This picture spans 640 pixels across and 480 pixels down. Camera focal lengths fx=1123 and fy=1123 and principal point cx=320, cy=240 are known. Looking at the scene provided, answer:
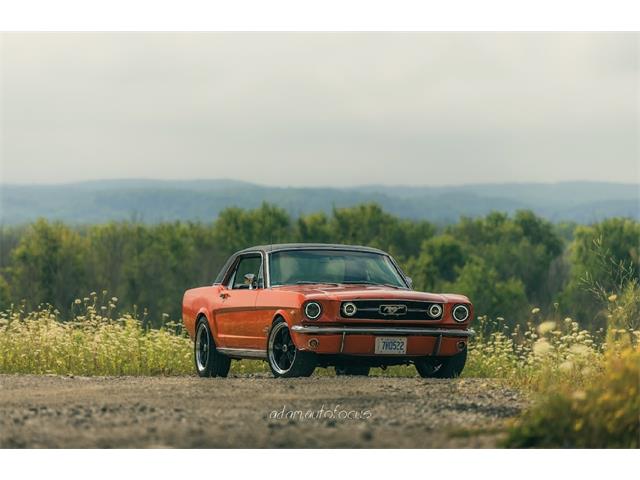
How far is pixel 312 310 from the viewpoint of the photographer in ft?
41.7

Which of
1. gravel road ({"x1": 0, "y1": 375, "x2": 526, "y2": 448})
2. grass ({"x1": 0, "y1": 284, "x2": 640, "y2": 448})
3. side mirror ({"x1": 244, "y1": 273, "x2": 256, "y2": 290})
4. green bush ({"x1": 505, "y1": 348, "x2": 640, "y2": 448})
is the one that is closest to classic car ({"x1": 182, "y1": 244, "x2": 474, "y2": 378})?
side mirror ({"x1": 244, "y1": 273, "x2": 256, "y2": 290})

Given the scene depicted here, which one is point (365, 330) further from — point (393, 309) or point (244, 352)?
point (244, 352)

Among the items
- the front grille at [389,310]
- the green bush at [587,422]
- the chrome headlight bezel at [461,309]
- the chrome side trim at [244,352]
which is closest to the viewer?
the green bush at [587,422]

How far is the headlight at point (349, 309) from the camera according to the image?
41.7 feet

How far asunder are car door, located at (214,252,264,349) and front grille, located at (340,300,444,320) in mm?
1511

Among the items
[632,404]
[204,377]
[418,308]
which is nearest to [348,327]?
[418,308]

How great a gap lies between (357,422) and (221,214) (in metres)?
94.5

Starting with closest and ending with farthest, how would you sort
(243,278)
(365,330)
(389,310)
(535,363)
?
(365,330), (389,310), (535,363), (243,278)

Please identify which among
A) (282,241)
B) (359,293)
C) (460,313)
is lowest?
(282,241)

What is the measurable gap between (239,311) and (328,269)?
4.18ft

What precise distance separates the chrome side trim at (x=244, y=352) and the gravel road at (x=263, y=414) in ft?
2.68

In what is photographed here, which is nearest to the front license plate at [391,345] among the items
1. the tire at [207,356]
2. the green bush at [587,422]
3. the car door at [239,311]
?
the car door at [239,311]

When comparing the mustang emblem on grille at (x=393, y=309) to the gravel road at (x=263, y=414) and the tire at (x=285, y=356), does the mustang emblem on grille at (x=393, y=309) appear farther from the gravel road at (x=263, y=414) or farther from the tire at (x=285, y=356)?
the tire at (x=285, y=356)

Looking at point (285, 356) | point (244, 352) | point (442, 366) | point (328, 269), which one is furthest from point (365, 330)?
point (244, 352)
